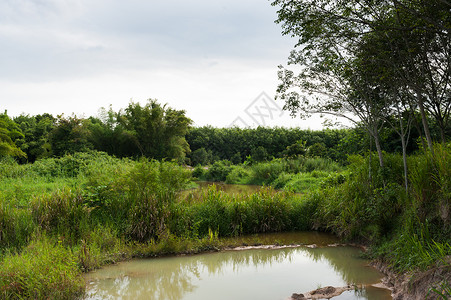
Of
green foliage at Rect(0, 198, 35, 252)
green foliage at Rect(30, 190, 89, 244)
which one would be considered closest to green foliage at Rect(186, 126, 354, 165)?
green foliage at Rect(30, 190, 89, 244)

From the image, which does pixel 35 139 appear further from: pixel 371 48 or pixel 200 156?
pixel 371 48

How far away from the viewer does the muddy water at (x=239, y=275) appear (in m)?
4.79

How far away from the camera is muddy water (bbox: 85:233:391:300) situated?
4.79 m

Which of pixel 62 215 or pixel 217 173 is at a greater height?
pixel 217 173

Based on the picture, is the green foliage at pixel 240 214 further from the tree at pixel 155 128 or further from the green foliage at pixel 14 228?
the tree at pixel 155 128

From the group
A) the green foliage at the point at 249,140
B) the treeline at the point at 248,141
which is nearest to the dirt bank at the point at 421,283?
the treeline at the point at 248,141

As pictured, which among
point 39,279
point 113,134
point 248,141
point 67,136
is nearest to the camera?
point 39,279

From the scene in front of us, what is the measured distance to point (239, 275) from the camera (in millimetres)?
5535

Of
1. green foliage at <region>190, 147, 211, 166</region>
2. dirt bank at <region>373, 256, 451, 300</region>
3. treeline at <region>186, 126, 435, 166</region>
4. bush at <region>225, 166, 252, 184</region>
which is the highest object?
treeline at <region>186, 126, 435, 166</region>

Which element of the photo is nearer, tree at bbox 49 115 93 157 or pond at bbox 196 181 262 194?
pond at bbox 196 181 262 194

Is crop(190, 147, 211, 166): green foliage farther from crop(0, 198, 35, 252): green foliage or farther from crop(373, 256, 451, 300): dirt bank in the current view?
crop(373, 256, 451, 300): dirt bank

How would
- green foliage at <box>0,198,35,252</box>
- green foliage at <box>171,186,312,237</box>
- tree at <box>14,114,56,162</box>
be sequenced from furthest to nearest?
tree at <box>14,114,56,162</box>, green foliage at <box>171,186,312,237</box>, green foliage at <box>0,198,35,252</box>

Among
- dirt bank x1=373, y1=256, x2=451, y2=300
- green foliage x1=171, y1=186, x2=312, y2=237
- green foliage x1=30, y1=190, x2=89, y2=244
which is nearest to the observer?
dirt bank x1=373, y1=256, x2=451, y2=300

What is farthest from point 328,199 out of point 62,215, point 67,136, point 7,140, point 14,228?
point 7,140
